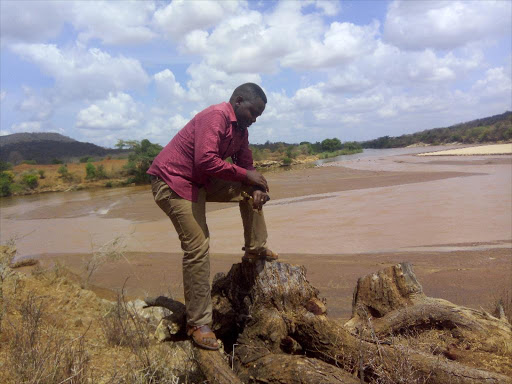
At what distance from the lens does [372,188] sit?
21984 mm

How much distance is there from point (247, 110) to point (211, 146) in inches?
16.3

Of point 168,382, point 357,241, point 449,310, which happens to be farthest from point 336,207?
point 168,382

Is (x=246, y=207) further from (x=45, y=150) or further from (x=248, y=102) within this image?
(x=45, y=150)

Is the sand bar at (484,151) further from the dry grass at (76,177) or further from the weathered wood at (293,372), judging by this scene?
the weathered wood at (293,372)

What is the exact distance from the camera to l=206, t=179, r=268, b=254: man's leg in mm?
3289

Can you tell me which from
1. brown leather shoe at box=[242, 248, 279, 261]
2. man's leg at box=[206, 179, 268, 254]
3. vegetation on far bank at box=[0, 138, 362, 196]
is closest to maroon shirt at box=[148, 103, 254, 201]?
man's leg at box=[206, 179, 268, 254]

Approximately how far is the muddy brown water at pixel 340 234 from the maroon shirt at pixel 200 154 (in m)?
3.69

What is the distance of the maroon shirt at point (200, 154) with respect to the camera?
297 cm

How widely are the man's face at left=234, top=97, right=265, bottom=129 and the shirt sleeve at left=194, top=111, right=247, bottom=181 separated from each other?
0.46 ft

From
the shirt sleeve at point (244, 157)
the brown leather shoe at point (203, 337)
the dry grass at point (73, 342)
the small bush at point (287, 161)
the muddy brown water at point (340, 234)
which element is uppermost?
the shirt sleeve at point (244, 157)

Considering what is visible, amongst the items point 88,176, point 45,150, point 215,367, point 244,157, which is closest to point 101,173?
point 88,176

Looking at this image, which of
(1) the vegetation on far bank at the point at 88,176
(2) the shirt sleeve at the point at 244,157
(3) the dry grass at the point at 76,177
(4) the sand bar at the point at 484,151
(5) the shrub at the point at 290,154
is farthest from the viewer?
(5) the shrub at the point at 290,154

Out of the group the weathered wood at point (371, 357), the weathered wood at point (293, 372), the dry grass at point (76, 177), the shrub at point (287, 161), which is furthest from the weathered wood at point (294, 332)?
the shrub at point (287, 161)

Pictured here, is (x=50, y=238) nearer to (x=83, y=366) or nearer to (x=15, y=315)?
(x=15, y=315)
